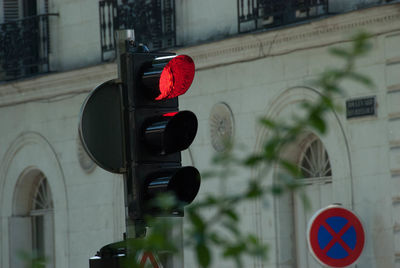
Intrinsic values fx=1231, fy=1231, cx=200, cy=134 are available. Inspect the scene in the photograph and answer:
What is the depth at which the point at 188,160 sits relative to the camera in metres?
16.8

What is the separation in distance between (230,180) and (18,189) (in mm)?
5669

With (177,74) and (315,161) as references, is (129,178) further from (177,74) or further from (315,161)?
(315,161)

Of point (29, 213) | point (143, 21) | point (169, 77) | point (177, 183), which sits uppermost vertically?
point (143, 21)

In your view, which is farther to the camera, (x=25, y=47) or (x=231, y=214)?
(x=25, y=47)

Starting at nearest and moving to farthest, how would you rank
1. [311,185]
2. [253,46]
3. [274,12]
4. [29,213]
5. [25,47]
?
[311,185] < [274,12] < [253,46] < [25,47] < [29,213]

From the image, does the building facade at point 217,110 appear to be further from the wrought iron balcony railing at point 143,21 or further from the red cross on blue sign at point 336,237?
the red cross on blue sign at point 336,237

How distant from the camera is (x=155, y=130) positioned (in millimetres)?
5562

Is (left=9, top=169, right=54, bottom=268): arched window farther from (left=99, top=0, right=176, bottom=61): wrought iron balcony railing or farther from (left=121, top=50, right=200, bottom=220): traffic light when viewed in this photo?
(left=121, top=50, right=200, bottom=220): traffic light

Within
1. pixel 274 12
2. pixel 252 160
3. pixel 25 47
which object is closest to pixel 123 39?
pixel 252 160

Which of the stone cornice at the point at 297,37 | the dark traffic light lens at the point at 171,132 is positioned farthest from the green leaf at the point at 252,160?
the stone cornice at the point at 297,37

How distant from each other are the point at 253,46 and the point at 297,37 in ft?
2.99

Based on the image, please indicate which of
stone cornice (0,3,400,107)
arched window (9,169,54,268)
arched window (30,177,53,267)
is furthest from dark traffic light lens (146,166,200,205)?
arched window (9,169,54,268)

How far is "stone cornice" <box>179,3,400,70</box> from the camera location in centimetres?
1367

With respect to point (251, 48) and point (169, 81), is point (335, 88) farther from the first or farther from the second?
point (251, 48)
